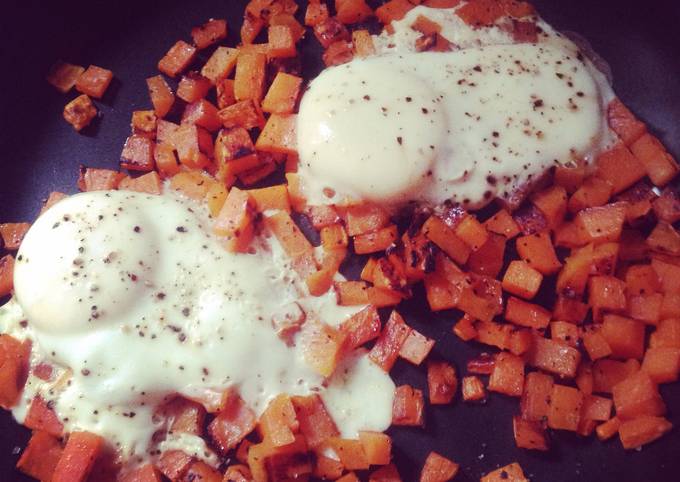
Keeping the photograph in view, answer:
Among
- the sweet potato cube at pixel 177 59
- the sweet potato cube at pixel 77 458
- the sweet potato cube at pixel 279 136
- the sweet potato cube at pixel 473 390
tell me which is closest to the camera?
the sweet potato cube at pixel 77 458

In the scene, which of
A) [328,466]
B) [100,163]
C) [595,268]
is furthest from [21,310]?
[595,268]

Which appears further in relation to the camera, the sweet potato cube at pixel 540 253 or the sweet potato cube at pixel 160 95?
the sweet potato cube at pixel 160 95

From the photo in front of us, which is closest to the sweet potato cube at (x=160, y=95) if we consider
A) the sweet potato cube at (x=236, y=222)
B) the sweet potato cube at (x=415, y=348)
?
the sweet potato cube at (x=236, y=222)

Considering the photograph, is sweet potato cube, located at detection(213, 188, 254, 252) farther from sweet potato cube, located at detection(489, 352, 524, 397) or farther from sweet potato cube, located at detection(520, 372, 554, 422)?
sweet potato cube, located at detection(520, 372, 554, 422)

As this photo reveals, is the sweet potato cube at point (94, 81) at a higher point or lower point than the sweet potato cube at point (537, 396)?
higher

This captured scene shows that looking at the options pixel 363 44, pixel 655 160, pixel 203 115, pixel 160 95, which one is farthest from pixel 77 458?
pixel 655 160

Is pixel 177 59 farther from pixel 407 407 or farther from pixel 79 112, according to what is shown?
pixel 407 407

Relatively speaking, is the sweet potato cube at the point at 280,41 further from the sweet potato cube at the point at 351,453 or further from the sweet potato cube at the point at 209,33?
the sweet potato cube at the point at 351,453

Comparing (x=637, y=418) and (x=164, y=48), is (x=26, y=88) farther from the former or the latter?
(x=637, y=418)
